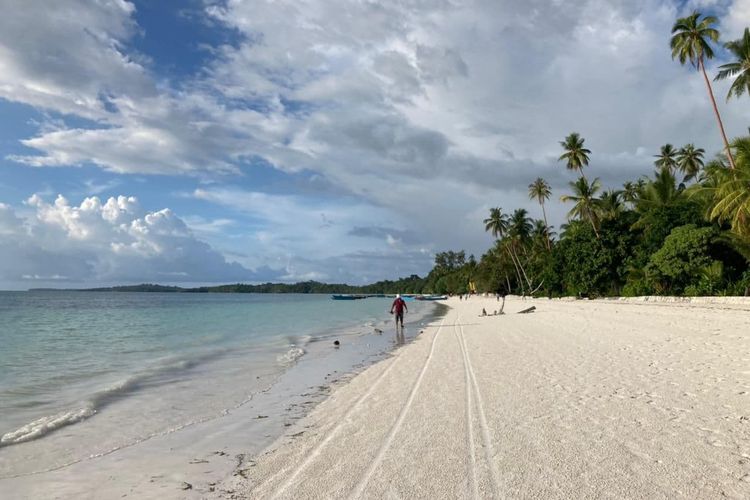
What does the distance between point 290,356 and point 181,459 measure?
10.9 metres

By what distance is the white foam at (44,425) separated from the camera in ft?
23.6

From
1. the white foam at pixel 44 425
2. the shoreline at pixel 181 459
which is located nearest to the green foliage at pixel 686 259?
the shoreline at pixel 181 459

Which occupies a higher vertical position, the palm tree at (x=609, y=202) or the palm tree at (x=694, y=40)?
the palm tree at (x=694, y=40)

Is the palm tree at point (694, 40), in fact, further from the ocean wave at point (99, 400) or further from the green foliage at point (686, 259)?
the ocean wave at point (99, 400)

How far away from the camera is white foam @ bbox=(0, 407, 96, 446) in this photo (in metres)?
7.19

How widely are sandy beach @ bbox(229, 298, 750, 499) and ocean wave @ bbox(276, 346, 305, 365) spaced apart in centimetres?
508

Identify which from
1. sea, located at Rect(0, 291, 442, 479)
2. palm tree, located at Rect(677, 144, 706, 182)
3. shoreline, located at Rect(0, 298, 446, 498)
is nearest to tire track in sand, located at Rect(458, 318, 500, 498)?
shoreline, located at Rect(0, 298, 446, 498)

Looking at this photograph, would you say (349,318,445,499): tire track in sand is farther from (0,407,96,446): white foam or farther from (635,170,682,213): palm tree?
(635,170,682,213): palm tree

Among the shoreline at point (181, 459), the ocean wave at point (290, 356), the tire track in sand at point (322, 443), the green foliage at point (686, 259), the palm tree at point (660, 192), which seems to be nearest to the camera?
the tire track in sand at point (322, 443)

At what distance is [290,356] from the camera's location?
16.8 meters

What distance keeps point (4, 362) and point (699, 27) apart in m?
39.3

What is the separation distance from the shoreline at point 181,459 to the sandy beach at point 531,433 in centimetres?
44

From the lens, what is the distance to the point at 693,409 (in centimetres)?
633

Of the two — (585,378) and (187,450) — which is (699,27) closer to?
(585,378)
